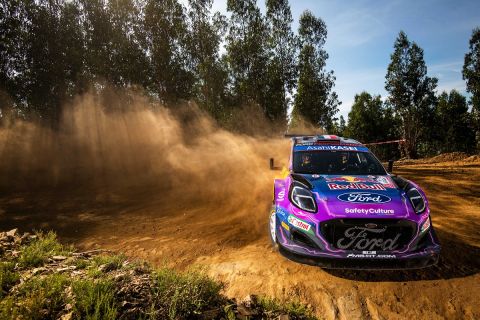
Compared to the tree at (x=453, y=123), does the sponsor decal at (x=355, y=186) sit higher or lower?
lower

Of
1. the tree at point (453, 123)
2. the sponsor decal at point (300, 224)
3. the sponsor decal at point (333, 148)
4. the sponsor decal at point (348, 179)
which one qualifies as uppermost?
the tree at point (453, 123)

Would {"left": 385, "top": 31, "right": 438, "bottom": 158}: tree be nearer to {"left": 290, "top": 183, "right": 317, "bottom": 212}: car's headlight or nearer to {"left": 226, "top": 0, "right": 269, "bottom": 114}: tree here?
{"left": 226, "top": 0, "right": 269, "bottom": 114}: tree

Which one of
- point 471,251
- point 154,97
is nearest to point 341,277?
A: point 471,251

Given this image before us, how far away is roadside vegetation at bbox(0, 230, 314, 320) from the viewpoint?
2793mm

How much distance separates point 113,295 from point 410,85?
28230 mm

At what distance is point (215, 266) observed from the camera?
503cm

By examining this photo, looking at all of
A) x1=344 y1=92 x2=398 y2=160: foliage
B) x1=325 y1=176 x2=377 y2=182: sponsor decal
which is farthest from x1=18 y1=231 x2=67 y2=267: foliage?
x1=344 y1=92 x2=398 y2=160: foliage

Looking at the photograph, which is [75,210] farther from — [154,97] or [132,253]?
[154,97]

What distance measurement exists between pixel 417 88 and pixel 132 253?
88.9ft

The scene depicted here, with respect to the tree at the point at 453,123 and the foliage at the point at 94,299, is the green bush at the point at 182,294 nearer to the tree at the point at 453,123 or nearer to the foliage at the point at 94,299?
the foliage at the point at 94,299

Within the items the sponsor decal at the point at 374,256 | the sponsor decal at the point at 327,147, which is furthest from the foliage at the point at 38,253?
the sponsor decal at the point at 327,147

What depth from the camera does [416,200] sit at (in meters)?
4.23

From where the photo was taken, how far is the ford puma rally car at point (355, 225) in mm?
3747

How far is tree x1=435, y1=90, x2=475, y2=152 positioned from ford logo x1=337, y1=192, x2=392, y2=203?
148ft
